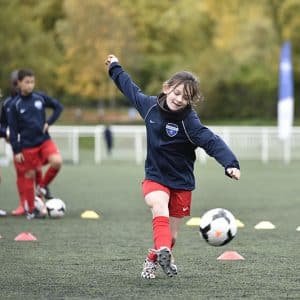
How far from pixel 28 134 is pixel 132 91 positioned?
5.41m

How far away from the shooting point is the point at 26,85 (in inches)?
540

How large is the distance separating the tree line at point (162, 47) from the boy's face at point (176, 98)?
42130 mm

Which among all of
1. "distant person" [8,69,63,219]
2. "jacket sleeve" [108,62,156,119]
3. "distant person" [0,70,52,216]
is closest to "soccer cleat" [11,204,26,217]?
"distant person" [0,70,52,216]

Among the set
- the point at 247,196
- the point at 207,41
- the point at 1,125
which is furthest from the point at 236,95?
the point at 1,125

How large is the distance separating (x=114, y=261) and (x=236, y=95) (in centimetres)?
4977

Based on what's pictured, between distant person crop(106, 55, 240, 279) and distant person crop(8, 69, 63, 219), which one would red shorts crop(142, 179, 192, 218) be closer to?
distant person crop(106, 55, 240, 279)

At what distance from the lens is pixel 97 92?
199 feet

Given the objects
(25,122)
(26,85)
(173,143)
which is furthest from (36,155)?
(173,143)

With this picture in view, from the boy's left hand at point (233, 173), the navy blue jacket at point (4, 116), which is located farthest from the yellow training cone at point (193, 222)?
the boy's left hand at point (233, 173)

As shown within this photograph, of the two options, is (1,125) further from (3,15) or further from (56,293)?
(3,15)

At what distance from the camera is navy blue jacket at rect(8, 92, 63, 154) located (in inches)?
545

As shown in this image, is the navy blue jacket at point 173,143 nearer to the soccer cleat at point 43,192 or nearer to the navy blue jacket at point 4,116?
the navy blue jacket at point 4,116

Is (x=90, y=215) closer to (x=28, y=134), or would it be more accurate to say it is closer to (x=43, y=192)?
(x=43, y=192)

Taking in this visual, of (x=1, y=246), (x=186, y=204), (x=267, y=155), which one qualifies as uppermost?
(x=186, y=204)
